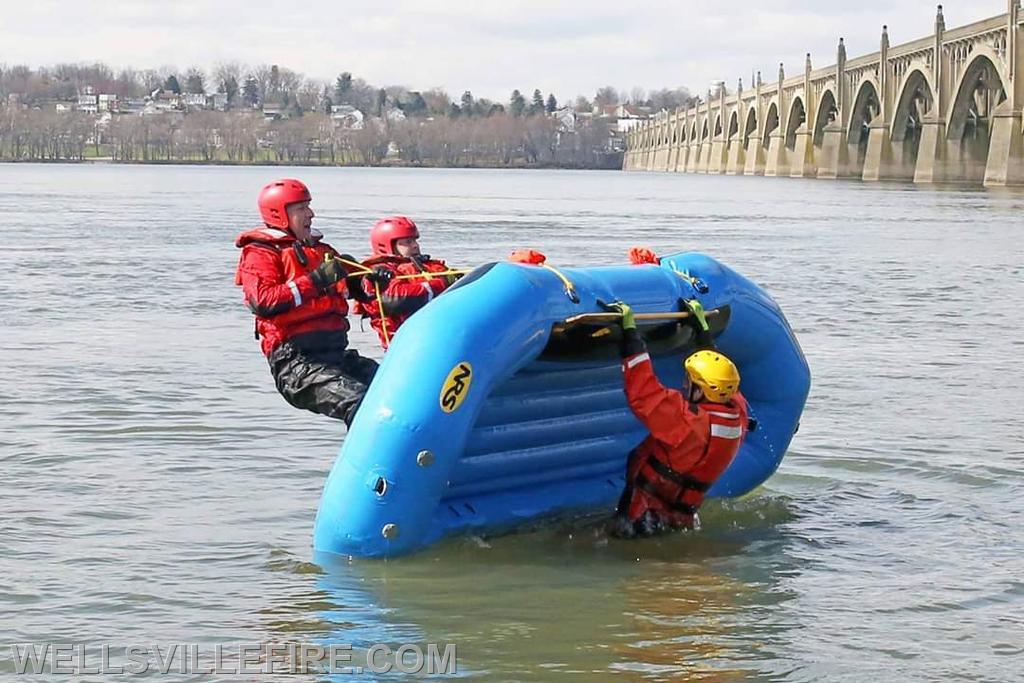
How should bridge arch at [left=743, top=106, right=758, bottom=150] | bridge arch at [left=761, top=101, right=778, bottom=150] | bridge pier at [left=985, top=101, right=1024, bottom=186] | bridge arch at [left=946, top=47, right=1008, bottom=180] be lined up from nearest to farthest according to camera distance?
bridge pier at [left=985, top=101, right=1024, bottom=186], bridge arch at [left=946, top=47, right=1008, bottom=180], bridge arch at [left=761, top=101, right=778, bottom=150], bridge arch at [left=743, top=106, right=758, bottom=150]

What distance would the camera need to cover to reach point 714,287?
349 inches

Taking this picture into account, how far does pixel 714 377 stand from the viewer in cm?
795

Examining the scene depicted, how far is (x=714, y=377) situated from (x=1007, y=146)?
195 ft

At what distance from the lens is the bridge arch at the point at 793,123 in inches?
4432

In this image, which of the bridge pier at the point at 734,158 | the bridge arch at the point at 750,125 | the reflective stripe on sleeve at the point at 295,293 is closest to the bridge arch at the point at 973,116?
the bridge arch at the point at 750,125

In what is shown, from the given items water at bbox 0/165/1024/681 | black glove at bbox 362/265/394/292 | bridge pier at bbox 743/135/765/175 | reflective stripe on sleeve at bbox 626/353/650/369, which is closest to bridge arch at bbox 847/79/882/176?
bridge pier at bbox 743/135/765/175

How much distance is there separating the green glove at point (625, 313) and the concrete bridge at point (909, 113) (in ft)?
194

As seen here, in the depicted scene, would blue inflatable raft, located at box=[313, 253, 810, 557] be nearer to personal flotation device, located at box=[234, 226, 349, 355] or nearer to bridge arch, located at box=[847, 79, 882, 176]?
personal flotation device, located at box=[234, 226, 349, 355]

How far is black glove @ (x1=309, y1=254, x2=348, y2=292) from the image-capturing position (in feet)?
26.1

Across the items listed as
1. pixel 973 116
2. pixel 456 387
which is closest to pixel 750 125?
pixel 973 116

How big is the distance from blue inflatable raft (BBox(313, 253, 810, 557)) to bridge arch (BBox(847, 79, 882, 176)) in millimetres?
Result: 87657

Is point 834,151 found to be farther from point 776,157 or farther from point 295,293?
point 295,293

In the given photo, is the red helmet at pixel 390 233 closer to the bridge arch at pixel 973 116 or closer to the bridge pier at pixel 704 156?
the bridge arch at pixel 973 116

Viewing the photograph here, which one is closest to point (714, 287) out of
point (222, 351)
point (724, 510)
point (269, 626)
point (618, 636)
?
point (724, 510)
